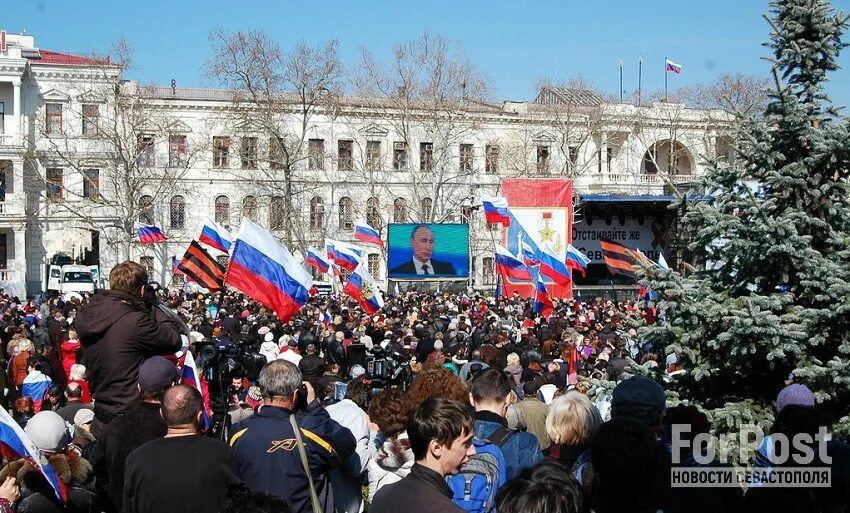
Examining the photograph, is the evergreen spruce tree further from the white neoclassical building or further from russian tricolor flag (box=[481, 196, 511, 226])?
the white neoclassical building

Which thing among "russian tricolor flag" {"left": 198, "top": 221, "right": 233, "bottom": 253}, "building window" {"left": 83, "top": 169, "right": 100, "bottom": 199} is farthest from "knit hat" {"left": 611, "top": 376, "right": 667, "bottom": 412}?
"building window" {"left": 83, "top": 169, "right": 100, "bottom": 199}

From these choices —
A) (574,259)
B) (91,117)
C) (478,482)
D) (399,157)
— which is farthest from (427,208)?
(478,482)

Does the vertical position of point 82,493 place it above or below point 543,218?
below

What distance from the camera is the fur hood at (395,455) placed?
17.9ft

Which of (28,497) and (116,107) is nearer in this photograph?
(28,497)

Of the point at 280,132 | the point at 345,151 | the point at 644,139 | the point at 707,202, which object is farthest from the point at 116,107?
the point at 707,202

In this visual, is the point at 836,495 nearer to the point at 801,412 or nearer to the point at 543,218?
the point at 801,412

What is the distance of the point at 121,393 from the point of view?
19.6 ft

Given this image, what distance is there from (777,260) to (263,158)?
46.5m

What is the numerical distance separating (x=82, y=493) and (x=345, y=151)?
51.4 meters

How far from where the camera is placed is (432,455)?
4020 millimetres

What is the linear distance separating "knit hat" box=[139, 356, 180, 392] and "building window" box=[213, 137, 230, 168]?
49852mm

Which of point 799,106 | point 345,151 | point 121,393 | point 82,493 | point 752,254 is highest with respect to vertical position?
point 345,151

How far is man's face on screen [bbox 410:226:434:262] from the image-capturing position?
35.0 m
